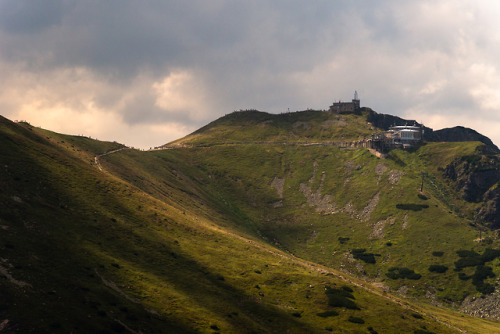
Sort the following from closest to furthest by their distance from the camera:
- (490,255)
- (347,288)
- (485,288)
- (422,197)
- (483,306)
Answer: (347,288) < (483,306) < (485,288) < (490,255) < (422,197)

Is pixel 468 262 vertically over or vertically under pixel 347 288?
over

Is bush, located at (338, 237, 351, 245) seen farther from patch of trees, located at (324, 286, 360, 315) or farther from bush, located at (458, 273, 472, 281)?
patch of trees, located at (324, 286, 360, 315)

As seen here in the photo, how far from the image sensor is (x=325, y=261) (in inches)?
6171

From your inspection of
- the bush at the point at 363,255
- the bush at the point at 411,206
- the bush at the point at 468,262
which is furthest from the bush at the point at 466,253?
the bush at the point at 411,206

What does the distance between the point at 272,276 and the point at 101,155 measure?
97439 mm

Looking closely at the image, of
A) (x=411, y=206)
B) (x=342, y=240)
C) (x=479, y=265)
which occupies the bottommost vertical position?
(x=342, y=240)

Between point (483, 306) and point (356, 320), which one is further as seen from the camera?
point (483, 306)

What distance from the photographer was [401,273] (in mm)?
144875

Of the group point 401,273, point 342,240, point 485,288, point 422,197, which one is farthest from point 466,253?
point 342,240

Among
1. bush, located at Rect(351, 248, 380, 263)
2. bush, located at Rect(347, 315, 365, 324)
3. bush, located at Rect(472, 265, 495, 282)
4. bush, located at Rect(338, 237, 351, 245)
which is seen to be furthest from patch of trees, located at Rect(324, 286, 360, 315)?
bush, located at Rect(338, 237, 351, 245)

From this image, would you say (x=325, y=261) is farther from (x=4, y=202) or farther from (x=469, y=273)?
(x=4, y=202)

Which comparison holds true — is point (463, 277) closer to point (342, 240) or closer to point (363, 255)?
point (363, 255)

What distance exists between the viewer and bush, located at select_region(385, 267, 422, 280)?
14225 cm

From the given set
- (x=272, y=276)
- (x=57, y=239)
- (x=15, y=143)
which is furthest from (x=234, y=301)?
(x=15, y=143)
